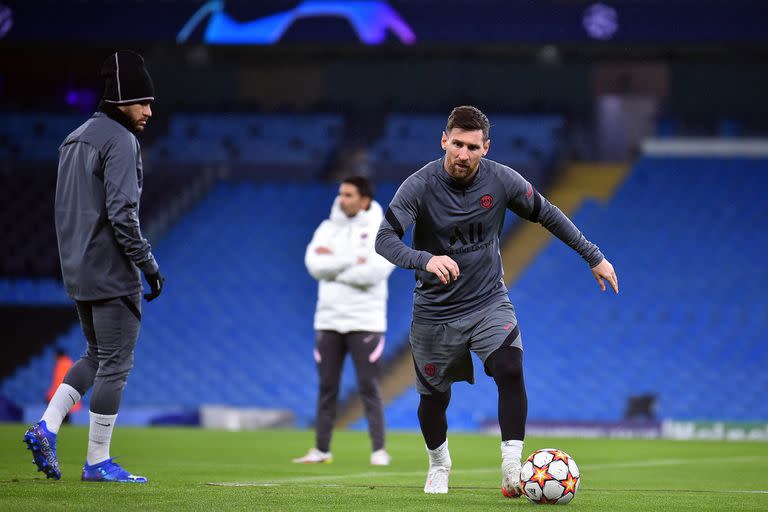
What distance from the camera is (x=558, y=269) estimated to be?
23516 mm

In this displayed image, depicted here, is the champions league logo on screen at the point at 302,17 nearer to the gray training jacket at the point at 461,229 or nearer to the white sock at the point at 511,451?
the gray training jacket at the point at 461,229

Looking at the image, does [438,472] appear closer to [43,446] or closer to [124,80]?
[43,446]

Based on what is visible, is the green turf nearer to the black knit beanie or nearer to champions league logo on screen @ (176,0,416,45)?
the black knit beanie

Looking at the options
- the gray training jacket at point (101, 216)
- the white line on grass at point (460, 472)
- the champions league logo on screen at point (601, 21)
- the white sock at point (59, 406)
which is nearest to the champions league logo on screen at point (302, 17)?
the champions league logo on screen at point (601, 21)

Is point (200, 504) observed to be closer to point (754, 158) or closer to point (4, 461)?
point (4, 461)

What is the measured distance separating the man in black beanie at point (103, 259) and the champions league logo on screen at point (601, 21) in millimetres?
16620

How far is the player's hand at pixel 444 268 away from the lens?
19.9ft

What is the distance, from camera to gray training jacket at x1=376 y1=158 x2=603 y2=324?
6.61 meters

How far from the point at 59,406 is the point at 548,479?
2691mm

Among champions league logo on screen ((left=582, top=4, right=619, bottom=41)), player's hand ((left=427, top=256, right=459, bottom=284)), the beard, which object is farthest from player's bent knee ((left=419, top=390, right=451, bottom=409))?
champions league logo on screen ((left=582, top=4, right=619, bottom=41))

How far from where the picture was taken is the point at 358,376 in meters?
9.92

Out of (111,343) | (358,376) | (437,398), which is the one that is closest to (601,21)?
(358,376)

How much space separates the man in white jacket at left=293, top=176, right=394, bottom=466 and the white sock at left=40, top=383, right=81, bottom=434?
330 centimetres

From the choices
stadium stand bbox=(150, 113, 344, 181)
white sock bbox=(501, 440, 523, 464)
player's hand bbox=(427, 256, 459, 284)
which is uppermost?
stadium stand bbox=(150, 113, 344, 181)
